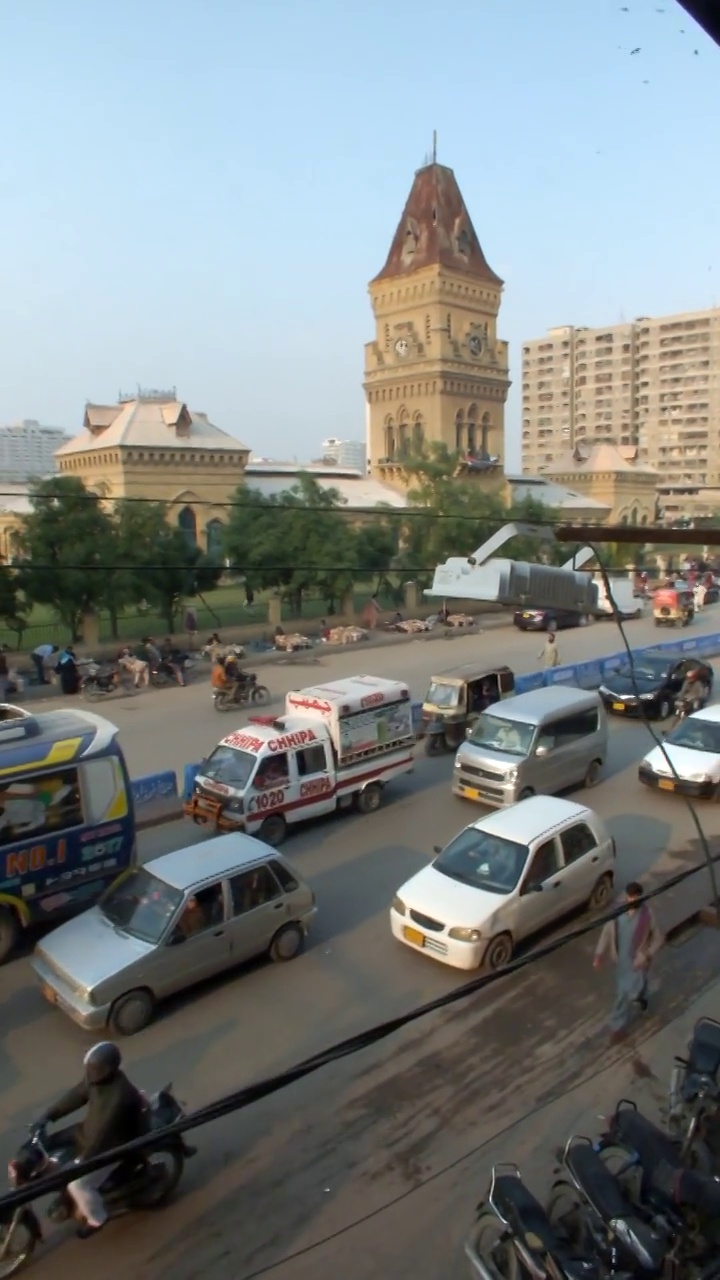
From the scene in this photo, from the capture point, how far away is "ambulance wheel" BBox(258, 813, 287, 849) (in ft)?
38.0

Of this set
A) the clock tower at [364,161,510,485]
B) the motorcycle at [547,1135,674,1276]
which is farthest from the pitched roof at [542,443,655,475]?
the motorcycle at [547,1135,674,1276]

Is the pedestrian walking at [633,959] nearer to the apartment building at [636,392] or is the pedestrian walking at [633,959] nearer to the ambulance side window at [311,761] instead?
the ambulance side window at [311,761]

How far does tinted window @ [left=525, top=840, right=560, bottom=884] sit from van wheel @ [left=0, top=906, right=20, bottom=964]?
16.1ft

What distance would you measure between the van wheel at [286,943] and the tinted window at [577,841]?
2783 mm

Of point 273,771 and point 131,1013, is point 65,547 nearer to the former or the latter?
point 273,771

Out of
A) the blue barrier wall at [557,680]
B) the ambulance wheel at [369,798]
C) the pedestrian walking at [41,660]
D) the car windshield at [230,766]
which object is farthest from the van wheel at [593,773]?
the pedestrian walking at [41,660]

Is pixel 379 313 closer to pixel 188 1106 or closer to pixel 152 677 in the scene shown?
pixel 152 677

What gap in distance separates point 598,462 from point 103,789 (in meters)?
58.1

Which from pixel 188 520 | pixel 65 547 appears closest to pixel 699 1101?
pixel 65 547

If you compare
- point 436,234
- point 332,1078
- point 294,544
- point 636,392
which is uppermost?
point 436,234

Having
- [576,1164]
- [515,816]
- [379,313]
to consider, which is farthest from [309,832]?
[379,313]

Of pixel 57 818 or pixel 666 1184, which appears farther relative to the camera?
pixel 57 818

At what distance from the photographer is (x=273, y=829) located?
38.4ft

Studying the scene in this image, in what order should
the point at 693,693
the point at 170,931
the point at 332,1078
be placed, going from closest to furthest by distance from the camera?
the point at 332,1078, the point at 170,931, the point at 693,693
